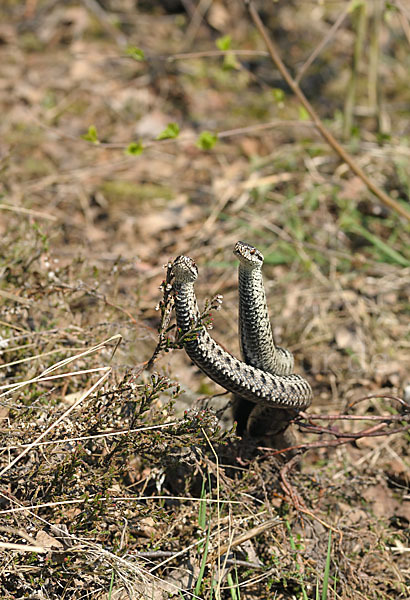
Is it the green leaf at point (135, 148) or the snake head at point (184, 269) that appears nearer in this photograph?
the snake head at point (184, 269)

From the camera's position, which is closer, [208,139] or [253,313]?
[253,313]

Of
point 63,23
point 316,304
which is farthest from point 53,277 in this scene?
point 63,23

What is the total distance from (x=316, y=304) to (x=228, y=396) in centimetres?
156

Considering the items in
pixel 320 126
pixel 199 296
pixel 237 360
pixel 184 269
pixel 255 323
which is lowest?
pixel 199 296

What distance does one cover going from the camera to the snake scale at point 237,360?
2.30m

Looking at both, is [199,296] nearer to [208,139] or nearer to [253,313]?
[208,139]

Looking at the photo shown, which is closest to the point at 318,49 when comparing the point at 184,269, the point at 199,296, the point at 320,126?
the point at 320,126

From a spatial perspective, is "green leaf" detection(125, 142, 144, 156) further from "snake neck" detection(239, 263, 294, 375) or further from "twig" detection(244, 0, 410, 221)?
"snake neck" detection(239, 263, 294, 375)

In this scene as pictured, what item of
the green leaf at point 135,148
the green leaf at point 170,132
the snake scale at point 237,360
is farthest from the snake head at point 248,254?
the green leaf at point 135,148

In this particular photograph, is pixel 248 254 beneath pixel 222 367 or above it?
above

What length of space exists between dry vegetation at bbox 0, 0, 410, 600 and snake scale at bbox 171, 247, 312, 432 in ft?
0.60

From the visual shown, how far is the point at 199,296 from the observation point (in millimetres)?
4652

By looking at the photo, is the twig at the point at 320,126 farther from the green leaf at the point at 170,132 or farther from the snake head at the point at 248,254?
the snake head at the point at 248,254

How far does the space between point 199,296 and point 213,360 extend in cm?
231
